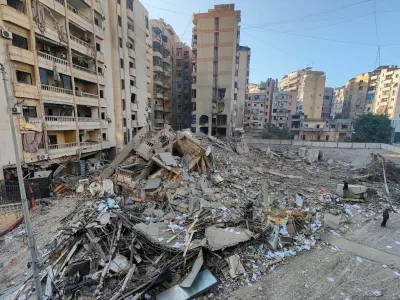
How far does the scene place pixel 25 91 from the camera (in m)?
12.7

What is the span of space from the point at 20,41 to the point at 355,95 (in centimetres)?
7711

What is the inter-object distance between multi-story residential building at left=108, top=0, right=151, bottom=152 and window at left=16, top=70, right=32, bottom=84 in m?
8.85

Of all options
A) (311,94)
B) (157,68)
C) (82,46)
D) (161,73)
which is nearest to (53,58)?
(82,46)

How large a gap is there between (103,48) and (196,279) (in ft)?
73.9

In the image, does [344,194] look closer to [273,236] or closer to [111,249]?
[273,236]

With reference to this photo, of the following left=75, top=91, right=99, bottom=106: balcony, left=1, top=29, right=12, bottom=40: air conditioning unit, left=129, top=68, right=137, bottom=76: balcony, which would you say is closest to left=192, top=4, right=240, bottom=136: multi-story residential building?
left=129, top=68, right=137, bottom=76: balcony

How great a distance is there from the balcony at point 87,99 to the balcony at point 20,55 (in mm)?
4275

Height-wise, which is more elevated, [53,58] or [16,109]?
[53,58]

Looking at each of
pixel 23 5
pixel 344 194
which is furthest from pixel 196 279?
pixel 23 5

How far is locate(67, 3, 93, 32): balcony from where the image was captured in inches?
635

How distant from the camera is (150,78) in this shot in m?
33.5

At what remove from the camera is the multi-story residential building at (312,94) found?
55.0m

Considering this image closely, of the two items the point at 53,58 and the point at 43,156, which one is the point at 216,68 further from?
the point at 43,156

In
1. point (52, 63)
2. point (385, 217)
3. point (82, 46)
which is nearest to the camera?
point (385, 217)
